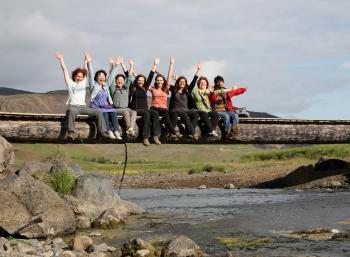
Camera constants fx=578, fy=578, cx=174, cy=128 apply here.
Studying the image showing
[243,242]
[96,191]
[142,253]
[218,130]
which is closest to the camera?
[142,253]

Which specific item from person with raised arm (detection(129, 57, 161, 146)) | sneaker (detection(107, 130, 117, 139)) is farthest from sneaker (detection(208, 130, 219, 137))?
sneaker (detection(107, 130, 117, 139))

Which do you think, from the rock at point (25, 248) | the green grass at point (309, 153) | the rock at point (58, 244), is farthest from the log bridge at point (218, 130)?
the green grass at point (309, 153)

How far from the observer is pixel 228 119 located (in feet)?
68.6

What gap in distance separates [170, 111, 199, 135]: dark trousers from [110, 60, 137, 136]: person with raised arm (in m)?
1.55

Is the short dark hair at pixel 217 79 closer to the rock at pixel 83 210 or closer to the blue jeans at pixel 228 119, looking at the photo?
the blue jeans at pixel 228 119

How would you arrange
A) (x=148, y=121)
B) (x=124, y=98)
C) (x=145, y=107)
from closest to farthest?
1. (x=124, y=98)
2. (x=148, y=121)
3. (x=145, y=107)

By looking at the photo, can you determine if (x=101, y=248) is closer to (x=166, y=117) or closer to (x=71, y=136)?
(x=71, y=136)

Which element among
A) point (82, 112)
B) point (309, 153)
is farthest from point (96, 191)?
point (309, 153)

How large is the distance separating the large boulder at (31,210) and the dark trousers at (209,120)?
5.46m

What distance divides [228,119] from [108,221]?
5.60 metres

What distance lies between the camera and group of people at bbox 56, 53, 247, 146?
18.0m

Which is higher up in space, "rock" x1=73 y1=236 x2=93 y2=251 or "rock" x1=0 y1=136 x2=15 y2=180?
"rock" x1=0 y1=136 x2=15 y2=180

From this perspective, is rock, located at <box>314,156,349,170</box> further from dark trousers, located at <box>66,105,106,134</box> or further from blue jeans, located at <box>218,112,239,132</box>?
dark trousers, located at <box>66,105,106,134</box>

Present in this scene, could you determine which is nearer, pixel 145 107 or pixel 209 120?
pixel 145 107
